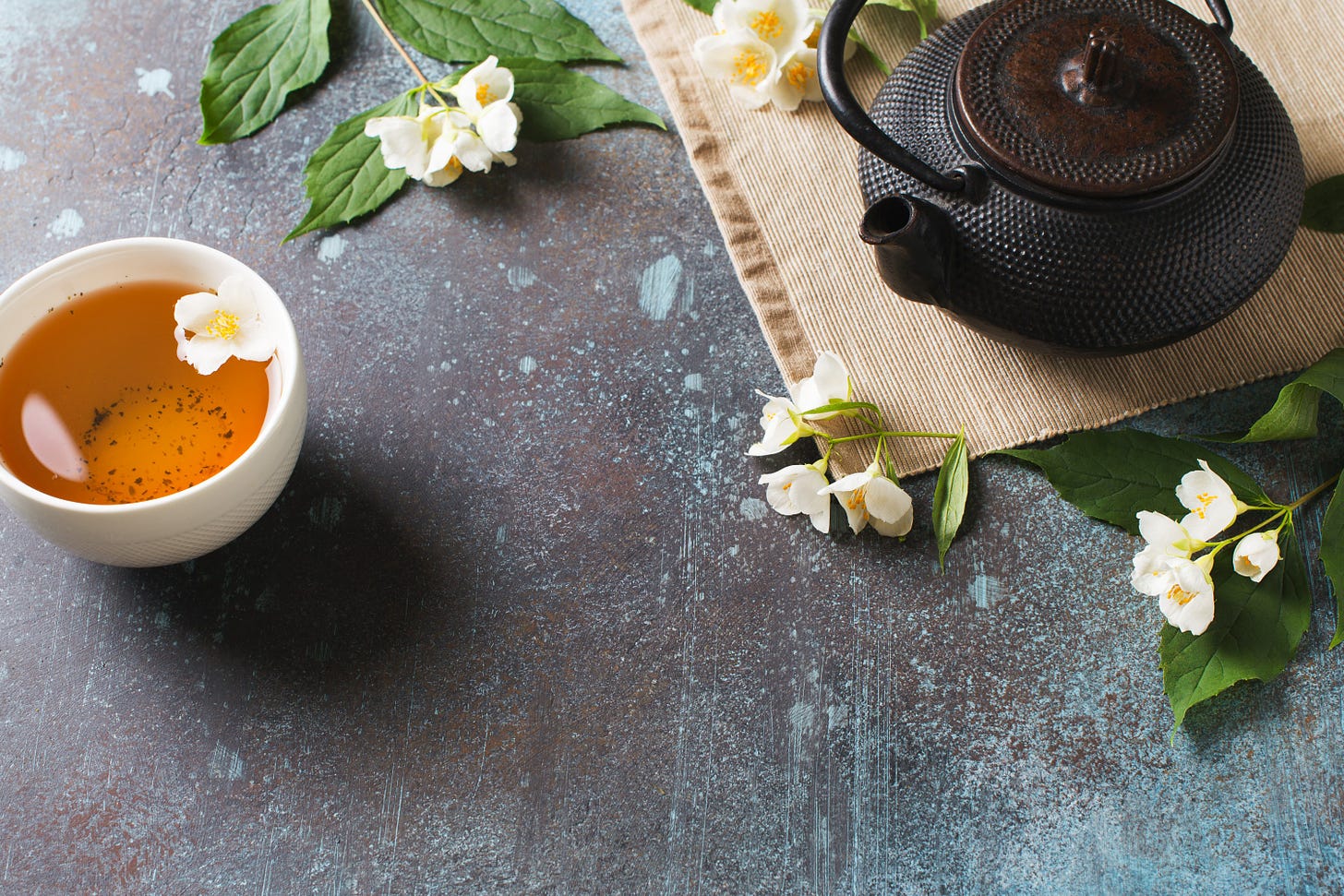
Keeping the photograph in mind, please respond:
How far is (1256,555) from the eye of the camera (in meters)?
0.72

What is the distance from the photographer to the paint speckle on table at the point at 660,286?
88cm

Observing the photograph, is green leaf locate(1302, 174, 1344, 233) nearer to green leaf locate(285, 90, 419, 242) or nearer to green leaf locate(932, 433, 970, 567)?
green leaf locate(932, 433, 970, 567)

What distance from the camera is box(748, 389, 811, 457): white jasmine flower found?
0.79 m

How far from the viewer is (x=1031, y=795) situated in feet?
2.41

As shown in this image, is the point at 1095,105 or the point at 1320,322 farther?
the point at 1320,322

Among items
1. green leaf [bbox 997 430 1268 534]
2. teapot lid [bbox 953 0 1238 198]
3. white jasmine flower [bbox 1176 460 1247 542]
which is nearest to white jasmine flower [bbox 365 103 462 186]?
teapot lid [bbox 953 0 1238 198]

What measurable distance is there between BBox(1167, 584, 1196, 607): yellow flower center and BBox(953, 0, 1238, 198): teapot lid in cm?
28

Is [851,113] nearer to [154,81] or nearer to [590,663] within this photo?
[590,663]

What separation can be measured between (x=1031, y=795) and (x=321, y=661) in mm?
542

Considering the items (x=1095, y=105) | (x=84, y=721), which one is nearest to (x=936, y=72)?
(x=1095, y=105)

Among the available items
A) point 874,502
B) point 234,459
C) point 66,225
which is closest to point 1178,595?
point 874,502

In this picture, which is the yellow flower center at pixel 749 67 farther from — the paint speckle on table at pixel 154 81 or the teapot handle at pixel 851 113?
the paint speckle on table at pixel 154 81

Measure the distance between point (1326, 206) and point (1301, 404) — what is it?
0.75 ft

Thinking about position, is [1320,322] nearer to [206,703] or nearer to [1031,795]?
[1031,795]
